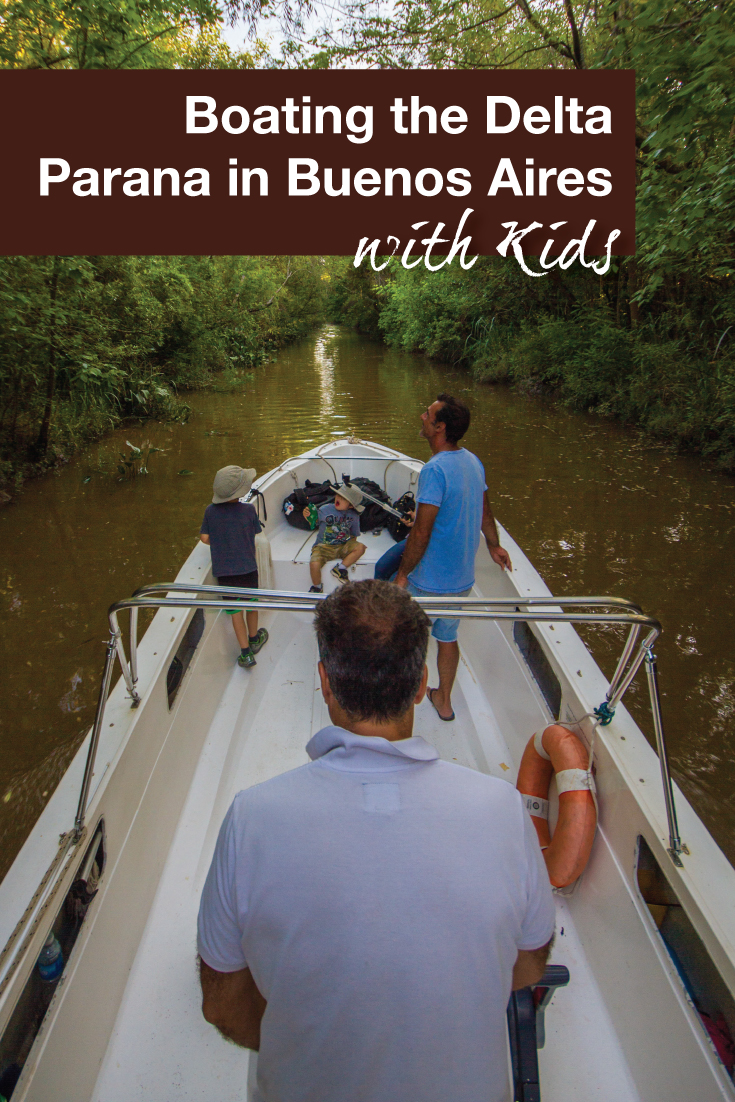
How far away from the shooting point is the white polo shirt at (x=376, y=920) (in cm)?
79

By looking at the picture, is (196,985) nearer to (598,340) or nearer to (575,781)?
(575,781)

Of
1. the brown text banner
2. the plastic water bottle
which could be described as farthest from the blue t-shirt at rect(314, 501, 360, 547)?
the brown text banner

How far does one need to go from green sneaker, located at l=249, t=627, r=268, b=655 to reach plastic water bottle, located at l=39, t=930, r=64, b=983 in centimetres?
230

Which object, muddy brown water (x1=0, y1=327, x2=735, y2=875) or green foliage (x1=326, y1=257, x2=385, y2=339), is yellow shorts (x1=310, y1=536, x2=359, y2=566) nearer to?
muddy brown water (x1=0, y1=327, x2=735, y2=875)

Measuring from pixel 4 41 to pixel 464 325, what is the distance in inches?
588

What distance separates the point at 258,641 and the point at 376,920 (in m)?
3.06

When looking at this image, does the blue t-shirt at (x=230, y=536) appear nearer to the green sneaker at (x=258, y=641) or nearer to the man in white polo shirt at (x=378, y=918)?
the green sneaker at (x=258, y=641)

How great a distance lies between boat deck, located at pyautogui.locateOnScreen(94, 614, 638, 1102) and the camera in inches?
65.6

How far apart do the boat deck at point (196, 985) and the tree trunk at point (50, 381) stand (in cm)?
581

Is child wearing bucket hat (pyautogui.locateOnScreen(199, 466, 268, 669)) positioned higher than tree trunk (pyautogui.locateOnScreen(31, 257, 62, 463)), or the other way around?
tree trunk (pyautogui.locateOnScreen(31, 257, 62, 463))

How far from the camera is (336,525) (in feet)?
15.1

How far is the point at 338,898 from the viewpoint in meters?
0.79

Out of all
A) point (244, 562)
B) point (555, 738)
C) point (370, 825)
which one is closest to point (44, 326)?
point (244, 562)

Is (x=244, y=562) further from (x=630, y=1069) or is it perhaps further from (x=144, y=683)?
(x=630, y=1069)
